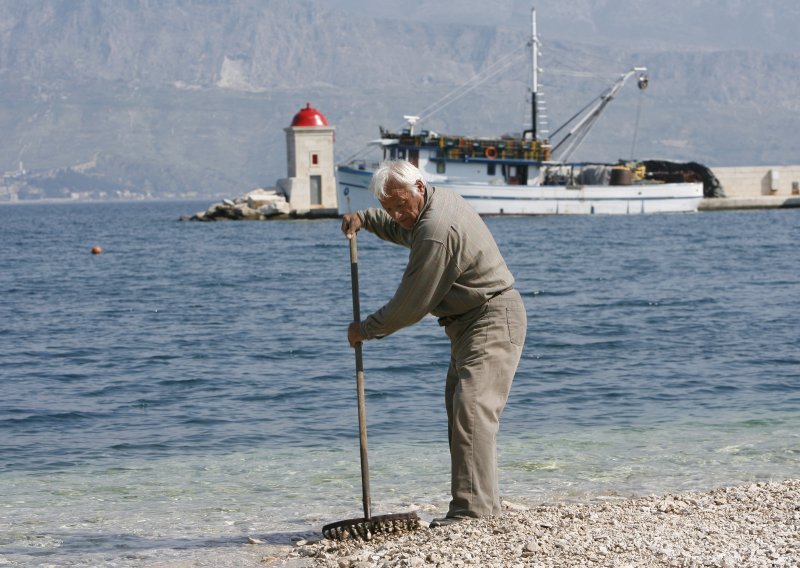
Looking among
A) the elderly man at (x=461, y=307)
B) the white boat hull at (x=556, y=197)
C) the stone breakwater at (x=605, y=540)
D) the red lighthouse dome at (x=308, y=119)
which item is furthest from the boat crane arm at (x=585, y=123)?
the elderly man at (x=461, y=307)

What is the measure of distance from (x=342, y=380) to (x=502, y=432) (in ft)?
11.1

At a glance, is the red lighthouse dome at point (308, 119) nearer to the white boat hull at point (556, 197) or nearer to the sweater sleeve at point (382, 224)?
Answer: the white boat hull at point (556, 197)

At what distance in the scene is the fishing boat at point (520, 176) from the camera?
2210 inches

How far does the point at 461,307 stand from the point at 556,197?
53.0 metres

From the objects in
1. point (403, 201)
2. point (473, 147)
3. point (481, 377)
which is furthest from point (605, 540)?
point (473, 147)

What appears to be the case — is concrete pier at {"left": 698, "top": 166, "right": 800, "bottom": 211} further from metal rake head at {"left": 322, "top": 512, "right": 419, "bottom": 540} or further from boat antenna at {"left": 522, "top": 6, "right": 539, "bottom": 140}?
metal rake head at {"left": 322, "top": 512, "right": 419, "bottom": 540}

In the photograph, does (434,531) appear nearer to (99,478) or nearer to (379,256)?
(99,478)

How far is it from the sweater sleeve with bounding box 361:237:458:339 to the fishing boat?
49.0 meters

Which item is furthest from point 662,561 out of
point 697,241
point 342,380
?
point 697,241

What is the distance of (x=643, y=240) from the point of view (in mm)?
39812

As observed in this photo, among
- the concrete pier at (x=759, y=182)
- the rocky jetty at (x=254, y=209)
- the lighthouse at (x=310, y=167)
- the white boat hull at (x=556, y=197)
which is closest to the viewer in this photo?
the white boat hull at (x=556, y=197)

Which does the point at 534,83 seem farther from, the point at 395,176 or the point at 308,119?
the point at 395,176

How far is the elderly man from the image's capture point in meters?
5.71

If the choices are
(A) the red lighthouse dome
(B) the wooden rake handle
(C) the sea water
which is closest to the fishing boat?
(A) the red lighthouse dome
